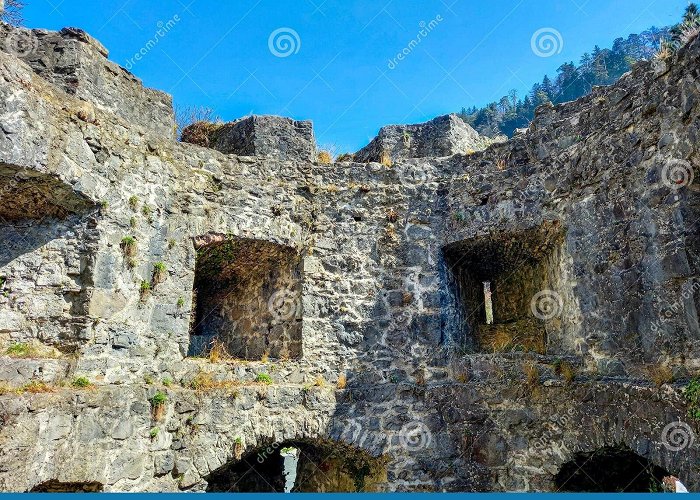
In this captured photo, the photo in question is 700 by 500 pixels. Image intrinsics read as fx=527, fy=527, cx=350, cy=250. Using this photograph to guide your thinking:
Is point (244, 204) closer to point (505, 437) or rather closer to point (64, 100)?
point (64, 100)

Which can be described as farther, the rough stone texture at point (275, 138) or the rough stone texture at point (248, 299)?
the rough stone texture at point (275, 138)

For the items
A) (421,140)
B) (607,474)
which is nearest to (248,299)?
(421,140)

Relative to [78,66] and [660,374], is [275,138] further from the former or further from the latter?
[660,374]

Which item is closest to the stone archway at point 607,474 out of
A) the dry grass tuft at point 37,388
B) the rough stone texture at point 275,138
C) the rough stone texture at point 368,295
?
the rough stone texture at point 368,295

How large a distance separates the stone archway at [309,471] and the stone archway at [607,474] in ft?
8.43

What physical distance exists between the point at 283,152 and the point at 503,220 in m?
4.02

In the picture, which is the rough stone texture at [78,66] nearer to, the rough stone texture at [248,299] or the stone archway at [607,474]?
the rough stone texture at [248,299]

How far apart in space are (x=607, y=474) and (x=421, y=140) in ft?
24.4

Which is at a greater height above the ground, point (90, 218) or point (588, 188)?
point (588, 188)

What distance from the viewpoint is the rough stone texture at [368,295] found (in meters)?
6.06

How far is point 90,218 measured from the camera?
6977mm

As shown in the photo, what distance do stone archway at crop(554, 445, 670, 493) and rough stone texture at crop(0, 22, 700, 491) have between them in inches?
12.8

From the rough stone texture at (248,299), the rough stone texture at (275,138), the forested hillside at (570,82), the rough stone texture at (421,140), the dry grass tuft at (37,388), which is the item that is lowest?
the dry grass tuft at (37,388)

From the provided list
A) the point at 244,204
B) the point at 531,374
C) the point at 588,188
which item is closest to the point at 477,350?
the point at 531,374
